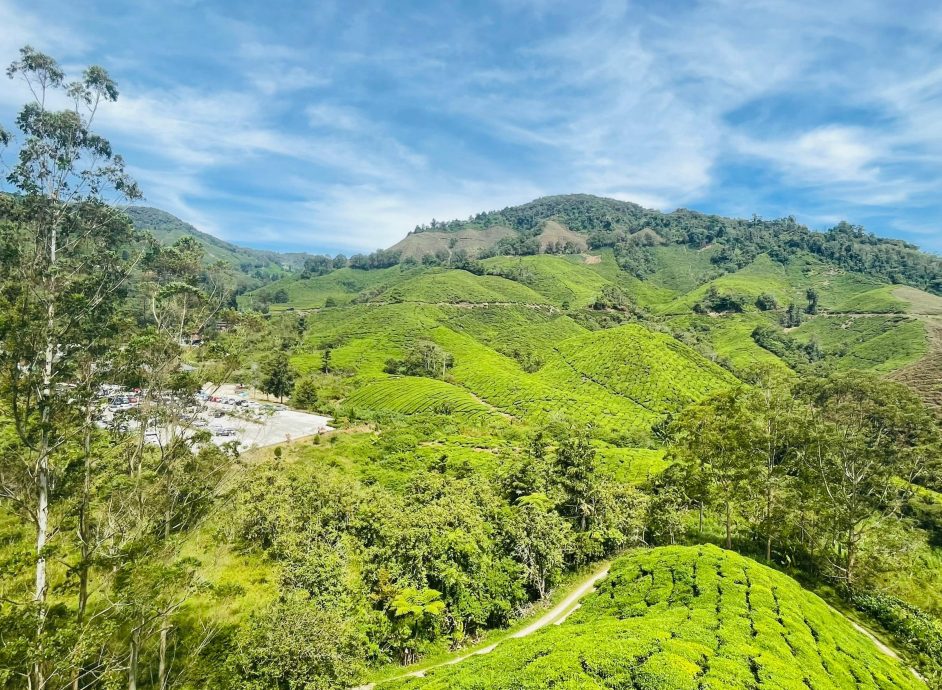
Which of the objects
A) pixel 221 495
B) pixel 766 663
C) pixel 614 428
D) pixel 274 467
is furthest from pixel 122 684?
pixel 614 428

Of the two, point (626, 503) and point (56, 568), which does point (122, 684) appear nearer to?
point (56, 568)

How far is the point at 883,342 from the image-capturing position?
454ft

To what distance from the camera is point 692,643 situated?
17.1 meters

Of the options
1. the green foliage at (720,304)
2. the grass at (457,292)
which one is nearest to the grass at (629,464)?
the grass at (457,292)

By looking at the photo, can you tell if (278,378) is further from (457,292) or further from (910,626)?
(457,292)

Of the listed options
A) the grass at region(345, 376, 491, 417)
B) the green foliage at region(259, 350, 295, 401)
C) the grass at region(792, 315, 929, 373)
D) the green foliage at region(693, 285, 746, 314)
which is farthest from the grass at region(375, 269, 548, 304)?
the grass at region(792, 315, 929, 373)

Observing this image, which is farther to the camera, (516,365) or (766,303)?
(766,303)

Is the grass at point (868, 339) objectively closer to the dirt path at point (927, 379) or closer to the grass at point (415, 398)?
the dirt path at point (927, 379)

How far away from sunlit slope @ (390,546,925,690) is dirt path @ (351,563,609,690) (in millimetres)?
1775

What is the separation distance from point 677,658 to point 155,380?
877 inches

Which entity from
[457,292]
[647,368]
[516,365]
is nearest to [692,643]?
[647,368]

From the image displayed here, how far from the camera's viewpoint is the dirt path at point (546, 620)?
869 inches

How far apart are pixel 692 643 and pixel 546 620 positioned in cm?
1322

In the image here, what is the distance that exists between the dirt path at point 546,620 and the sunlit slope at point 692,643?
1.78 m
